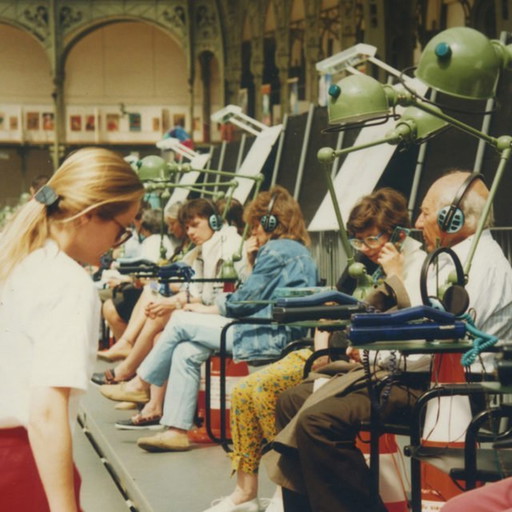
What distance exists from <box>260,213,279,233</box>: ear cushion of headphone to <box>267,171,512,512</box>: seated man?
1.50m

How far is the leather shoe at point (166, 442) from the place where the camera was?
4965mm

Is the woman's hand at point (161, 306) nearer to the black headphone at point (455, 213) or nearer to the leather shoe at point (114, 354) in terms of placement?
the leather shoe at point (114, 354)

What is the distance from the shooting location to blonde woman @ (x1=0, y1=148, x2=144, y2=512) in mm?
1803

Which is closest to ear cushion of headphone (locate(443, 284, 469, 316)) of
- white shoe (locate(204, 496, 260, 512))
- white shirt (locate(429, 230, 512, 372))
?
white shirt (locate(429, 230, 512, 372))

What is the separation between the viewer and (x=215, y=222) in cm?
617

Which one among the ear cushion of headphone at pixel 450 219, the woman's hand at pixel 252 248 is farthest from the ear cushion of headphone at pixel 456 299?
the woman's hand at pixel 252 248

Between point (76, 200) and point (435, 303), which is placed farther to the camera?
point (435, 303)

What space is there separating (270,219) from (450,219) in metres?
1.61

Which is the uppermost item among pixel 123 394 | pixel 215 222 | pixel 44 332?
pixel 215 222

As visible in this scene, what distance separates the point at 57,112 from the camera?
2202 cm

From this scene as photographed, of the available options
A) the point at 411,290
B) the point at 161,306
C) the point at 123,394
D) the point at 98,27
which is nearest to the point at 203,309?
the point at 161,306

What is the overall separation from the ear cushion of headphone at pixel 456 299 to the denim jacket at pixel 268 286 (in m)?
1.82

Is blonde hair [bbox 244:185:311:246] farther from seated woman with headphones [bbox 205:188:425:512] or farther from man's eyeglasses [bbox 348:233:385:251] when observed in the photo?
man's eyeglasses [bbox 348:233:385:251]

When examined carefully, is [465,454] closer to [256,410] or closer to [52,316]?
[52,316]
